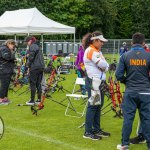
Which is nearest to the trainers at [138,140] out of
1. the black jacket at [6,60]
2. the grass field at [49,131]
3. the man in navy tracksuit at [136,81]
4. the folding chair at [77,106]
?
the grass field at [49,131]

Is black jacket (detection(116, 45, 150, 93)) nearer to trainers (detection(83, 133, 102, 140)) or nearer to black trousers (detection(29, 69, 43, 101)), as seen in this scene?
trainers (detection(83, 133, 102, 140))

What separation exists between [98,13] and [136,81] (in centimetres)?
5227

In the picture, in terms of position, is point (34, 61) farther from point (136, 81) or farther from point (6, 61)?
point (136, 81)

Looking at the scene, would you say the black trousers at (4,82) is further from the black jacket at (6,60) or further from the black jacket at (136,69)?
the black jacket at (136,69)

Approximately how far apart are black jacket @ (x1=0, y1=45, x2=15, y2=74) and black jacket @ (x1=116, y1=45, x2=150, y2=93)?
17.0 ft

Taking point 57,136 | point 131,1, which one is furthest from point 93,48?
point 131,1

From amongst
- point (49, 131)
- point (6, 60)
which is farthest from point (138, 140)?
point (6, 60)

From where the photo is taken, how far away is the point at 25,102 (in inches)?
472

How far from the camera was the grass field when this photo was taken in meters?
7.20

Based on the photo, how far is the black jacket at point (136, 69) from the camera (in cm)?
641

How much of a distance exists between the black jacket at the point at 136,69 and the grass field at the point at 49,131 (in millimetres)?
1176

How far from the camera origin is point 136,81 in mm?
6508

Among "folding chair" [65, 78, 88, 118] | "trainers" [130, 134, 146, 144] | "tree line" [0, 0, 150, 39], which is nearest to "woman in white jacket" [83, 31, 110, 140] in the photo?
"trainers" [130, 134, 146, 144]

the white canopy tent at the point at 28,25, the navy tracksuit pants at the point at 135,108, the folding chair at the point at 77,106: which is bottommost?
the folding chair at the point at 77,106
